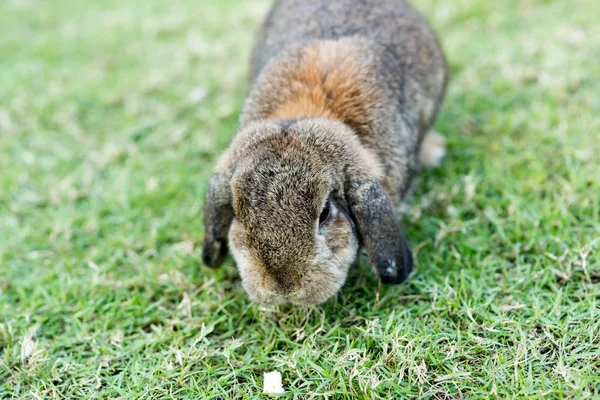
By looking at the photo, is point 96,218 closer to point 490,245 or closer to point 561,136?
point 490,245

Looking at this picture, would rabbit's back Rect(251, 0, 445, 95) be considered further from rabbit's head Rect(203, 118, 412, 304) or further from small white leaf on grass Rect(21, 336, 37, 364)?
small white leaf on grass Rect(21, 336, 37, 364)

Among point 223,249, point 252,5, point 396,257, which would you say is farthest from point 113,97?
point 396,257

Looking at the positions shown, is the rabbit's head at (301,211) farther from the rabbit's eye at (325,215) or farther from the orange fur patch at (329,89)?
the orange fur patch at (329,89)

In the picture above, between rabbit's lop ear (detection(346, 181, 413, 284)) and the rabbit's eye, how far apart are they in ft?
0.49

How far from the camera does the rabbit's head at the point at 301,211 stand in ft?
9.16

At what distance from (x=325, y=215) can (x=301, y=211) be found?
209 mm

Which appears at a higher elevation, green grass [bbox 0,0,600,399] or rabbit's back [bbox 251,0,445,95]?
rabbit's back [bbox 251,0,445,95]

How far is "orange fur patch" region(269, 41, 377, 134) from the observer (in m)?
3.46

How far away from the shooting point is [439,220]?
3.73 m

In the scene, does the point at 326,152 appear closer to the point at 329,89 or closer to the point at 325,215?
the point at 325,215

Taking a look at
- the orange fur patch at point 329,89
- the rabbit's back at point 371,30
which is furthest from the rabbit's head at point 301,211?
the rabbit's back at point 371,30

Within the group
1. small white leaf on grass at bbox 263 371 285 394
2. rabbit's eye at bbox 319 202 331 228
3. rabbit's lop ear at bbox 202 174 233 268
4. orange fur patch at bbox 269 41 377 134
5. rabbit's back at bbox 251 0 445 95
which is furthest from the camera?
rabbit's back at bbox 251 0 445 95

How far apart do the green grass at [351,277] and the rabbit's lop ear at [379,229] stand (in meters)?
0.26

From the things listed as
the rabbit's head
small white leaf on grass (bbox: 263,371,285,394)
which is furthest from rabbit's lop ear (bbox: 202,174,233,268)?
small white leaf on grass (bbox: 263,371,285,394)
